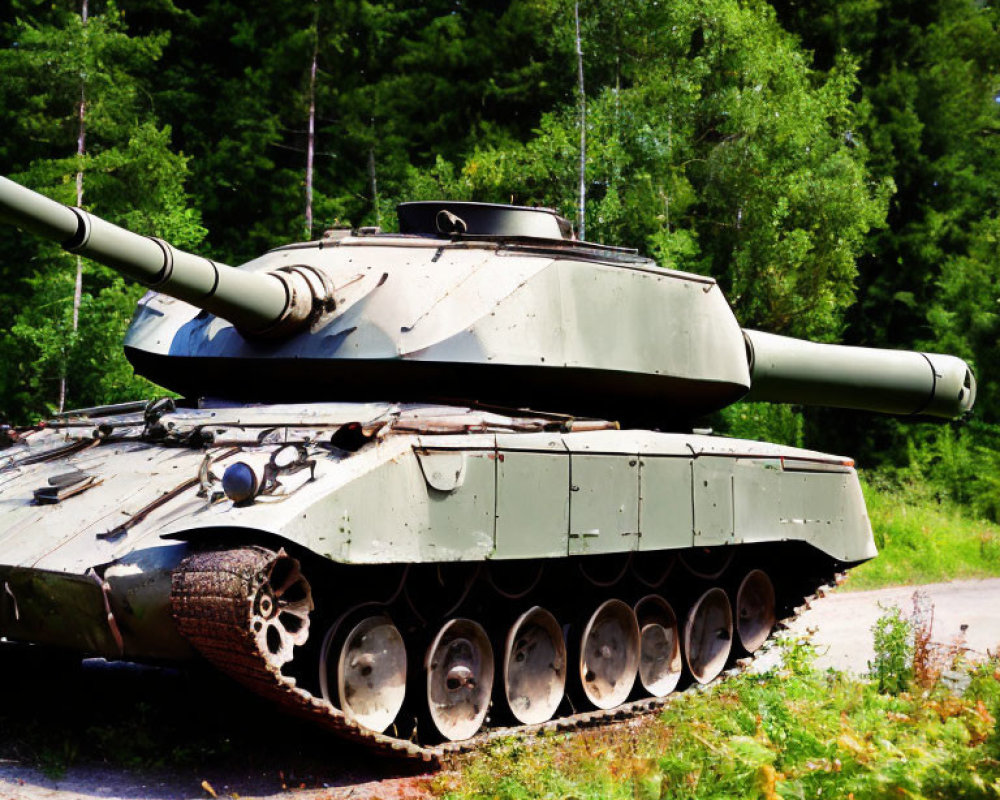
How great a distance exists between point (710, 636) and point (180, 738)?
169 inches

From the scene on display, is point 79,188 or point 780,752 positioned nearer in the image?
point 780,752

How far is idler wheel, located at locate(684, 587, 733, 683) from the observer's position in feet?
32.2

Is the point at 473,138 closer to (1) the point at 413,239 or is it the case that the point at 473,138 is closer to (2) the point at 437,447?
(1) the point at 413,239

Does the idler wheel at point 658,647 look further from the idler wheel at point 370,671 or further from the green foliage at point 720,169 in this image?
the green foliage at point 720,169

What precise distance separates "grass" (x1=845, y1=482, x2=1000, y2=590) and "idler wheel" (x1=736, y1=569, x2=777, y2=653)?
6574mm

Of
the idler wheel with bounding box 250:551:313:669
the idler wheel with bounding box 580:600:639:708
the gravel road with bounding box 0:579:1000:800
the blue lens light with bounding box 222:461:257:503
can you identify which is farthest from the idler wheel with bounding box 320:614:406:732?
the idler wheel with bounding box 580:600:639:708

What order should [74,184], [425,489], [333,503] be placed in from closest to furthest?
1. [333,503]
2. [425,489]
3. [74,184]

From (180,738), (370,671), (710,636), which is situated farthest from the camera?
(710,636)

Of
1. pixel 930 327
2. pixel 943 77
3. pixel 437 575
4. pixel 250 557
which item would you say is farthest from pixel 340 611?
pixel 943 77

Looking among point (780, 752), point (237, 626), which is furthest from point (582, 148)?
point (780, 752)

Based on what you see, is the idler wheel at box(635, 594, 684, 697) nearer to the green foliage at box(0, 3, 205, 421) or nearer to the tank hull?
the tank hull

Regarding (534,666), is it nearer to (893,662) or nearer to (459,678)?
(459,678)

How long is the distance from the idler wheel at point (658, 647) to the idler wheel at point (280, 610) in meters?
3.55

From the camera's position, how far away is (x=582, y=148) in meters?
23.7
